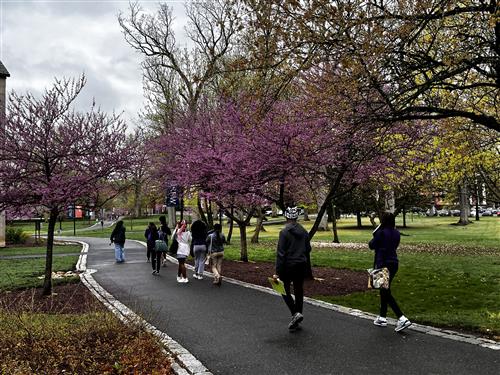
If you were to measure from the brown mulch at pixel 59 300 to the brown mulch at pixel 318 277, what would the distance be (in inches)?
170

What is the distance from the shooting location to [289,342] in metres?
6.64

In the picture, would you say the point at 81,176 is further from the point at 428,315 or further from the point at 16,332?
the point at 428,315

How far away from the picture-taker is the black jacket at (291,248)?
748cm

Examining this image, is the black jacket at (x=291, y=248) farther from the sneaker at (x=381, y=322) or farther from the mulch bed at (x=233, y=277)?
the mulch bed at (x=233, y=277)

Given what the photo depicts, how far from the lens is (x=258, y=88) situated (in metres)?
9.59

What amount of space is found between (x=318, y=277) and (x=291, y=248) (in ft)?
21.5

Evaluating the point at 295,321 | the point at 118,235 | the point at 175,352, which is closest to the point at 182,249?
the point at 118,235

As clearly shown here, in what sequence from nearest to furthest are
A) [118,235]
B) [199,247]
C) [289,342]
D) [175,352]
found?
[175,352], [289,342], [199,247], [118,235]

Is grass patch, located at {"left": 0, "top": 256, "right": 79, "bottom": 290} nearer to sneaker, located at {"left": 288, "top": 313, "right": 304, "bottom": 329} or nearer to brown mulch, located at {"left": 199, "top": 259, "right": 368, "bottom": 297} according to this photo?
brown mulch, located at {"left": 199, "top": 259, "right": 368, "bottom": 297}

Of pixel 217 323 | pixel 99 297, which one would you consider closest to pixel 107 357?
pixel 217 323

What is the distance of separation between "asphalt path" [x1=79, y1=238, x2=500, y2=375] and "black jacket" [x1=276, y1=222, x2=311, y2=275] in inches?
39.6

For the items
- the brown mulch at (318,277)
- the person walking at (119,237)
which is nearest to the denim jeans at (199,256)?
the brown mulch at (318,277)

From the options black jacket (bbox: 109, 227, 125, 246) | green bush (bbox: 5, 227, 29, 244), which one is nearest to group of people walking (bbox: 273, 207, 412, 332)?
black jacket (bbox: 109, 227, 125, 246)

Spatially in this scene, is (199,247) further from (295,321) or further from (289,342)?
(289,342)
